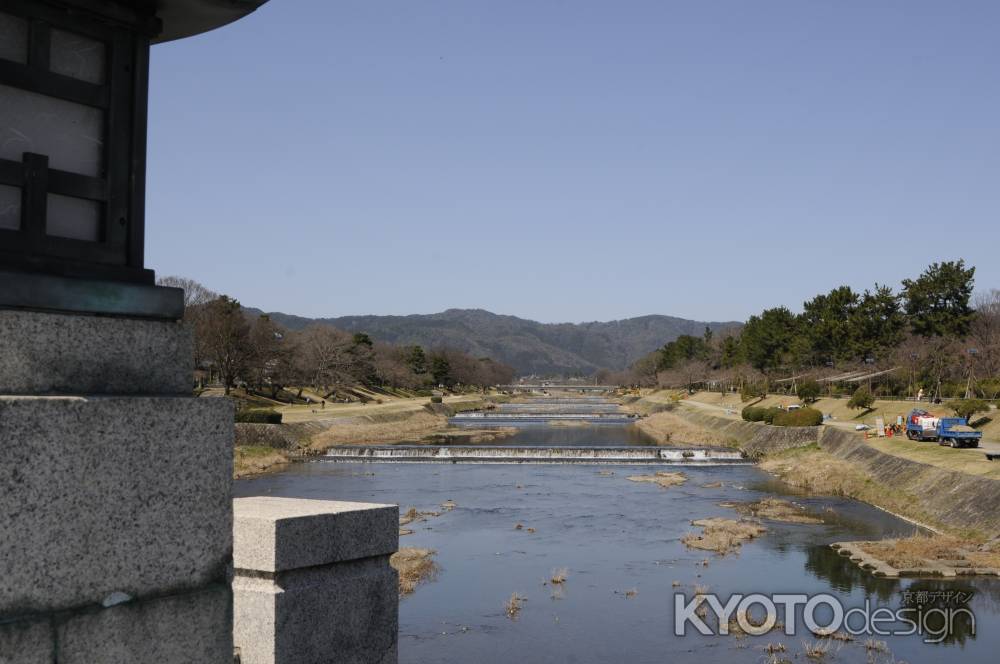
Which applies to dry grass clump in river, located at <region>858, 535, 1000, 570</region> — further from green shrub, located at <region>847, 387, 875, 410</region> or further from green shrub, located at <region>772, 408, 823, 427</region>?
green shrub, located at <region>847, 387, 875, 410</region>

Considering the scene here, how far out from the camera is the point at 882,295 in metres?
73.7

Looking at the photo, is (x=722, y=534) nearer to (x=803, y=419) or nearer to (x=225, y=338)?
(x=803, y=419)

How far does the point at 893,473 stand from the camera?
3550 centimetres

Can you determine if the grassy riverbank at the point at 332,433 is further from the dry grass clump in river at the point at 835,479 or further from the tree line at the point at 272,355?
the dry grass clump in river at the point at 835,479

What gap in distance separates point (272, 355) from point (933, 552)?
63731 mm

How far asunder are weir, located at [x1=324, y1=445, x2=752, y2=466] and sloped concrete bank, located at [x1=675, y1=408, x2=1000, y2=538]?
3267mm

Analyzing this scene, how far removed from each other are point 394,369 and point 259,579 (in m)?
118

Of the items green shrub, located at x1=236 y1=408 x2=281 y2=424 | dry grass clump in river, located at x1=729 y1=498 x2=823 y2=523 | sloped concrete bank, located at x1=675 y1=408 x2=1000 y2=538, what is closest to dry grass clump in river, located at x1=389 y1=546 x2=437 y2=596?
dry grass clump in river, located at x1=729 y1=498 x2=823 y2=523

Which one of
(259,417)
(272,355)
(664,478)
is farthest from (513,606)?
(272,355)

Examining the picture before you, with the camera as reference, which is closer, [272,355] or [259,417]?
[259,417]

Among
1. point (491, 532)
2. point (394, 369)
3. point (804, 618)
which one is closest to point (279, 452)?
point (491, 532)

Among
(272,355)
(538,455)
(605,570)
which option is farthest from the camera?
(272,355)

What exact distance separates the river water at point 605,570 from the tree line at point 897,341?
1001 inches

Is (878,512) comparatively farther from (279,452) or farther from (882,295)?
(882,295)
